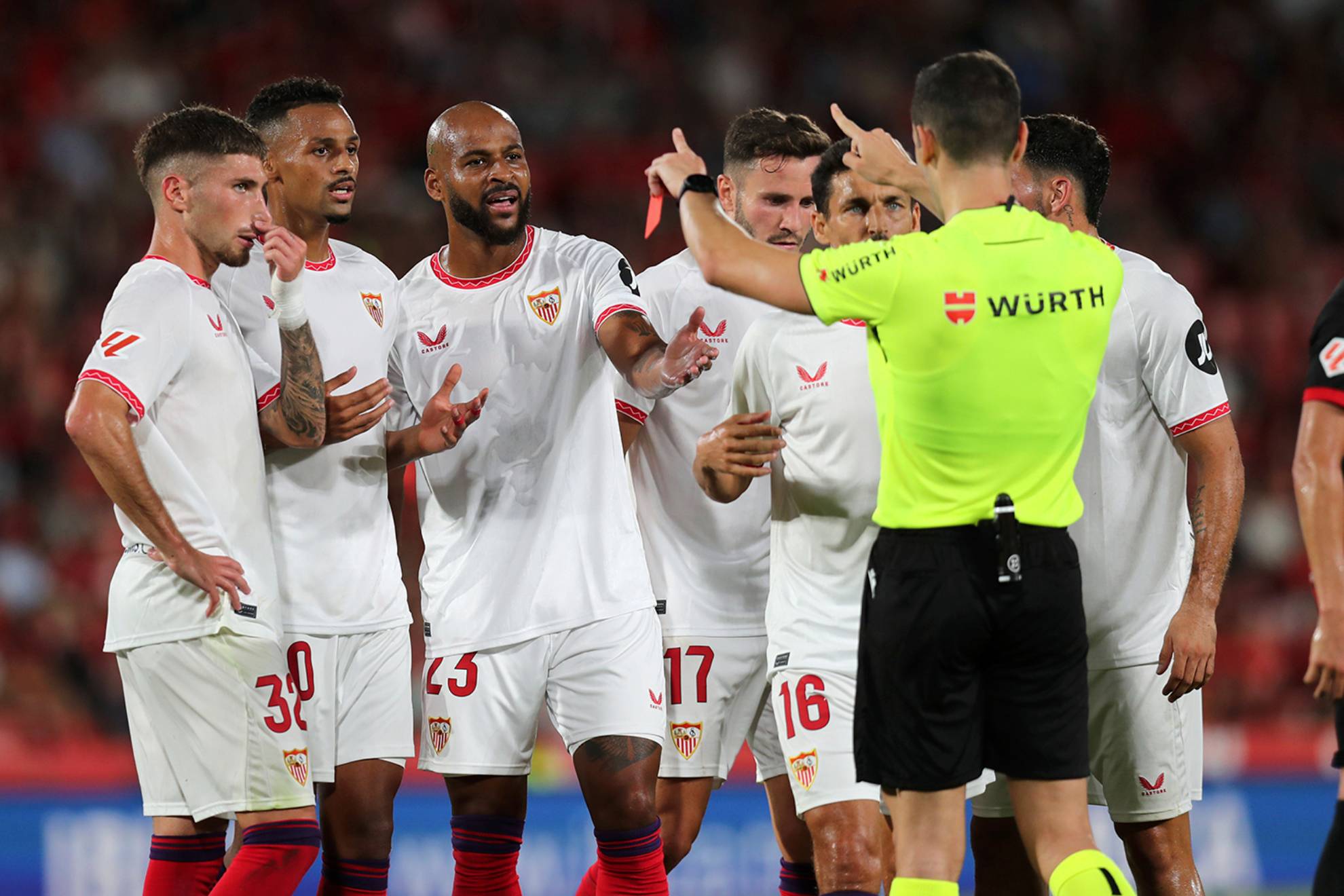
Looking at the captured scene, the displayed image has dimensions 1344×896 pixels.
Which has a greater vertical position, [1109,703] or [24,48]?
[24,48]

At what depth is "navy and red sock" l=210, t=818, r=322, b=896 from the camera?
496 centimetres

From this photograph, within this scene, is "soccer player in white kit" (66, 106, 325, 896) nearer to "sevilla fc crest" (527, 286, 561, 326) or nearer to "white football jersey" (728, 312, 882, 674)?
"sevilla fc crest" (527, 286, 561, 326)

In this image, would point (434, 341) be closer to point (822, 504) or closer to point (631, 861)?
point (822, 504)

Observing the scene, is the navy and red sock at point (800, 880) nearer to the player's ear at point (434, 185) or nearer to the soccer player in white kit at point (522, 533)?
the soccer player in white kit at point (522, 533)

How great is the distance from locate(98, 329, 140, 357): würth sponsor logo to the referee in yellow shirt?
1.87 m

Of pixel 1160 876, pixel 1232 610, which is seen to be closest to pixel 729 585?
pixel 1160 876

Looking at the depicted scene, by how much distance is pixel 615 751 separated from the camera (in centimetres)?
550

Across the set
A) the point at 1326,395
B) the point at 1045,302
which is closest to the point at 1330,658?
the point at 1326,395

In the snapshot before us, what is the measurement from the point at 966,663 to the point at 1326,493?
3.14 ft

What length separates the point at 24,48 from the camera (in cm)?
1498

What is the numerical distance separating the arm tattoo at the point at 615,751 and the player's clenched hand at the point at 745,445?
3.68 ft

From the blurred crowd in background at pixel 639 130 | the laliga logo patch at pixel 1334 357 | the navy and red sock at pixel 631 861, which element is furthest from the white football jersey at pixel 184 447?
the blurred crowd in background at pixel 639 130

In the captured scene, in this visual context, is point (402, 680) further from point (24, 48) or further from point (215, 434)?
point (24, 48)

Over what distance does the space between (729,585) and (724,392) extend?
712mm
